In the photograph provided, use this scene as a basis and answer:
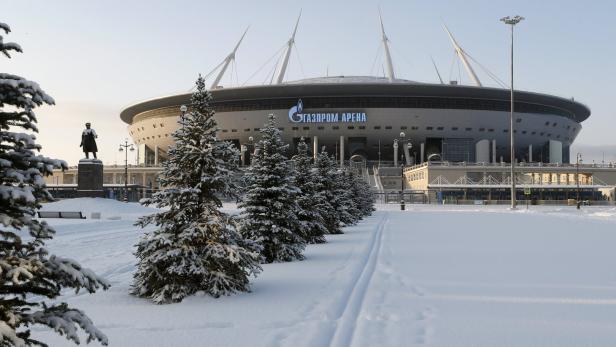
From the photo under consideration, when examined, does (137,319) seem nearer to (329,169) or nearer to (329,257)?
(329,257)

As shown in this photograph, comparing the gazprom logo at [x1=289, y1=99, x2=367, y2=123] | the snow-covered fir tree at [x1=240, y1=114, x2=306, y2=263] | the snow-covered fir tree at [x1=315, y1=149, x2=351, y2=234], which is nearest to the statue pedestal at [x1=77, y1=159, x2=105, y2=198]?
the snow-covered fir tree at [x1=315, y1=149, x2=351, y2=234]

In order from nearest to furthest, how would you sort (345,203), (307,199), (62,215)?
(307,199) < (345,203) < (62,215)

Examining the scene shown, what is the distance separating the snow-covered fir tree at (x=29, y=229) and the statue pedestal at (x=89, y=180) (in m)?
39.7

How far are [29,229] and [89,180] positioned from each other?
1597 inches

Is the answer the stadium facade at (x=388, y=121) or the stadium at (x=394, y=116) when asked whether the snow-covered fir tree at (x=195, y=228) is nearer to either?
the stadium facade at (x=388, y=121)


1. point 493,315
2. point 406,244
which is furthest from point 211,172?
point 406,244

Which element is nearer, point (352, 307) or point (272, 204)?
point (352, 307)

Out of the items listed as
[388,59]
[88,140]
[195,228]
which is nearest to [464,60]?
[388,59]

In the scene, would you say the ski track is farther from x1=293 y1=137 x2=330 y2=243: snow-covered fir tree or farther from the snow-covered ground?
x1=293 y1=137 x2=330 y2=243: snow-covered fir tree

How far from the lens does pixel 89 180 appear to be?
42.9 m

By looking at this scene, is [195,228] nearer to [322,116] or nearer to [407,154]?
[322,116]

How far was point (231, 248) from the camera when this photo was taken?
33.9 ft

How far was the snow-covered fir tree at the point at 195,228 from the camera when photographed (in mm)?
10219

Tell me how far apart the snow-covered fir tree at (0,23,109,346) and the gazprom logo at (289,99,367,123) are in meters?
115
